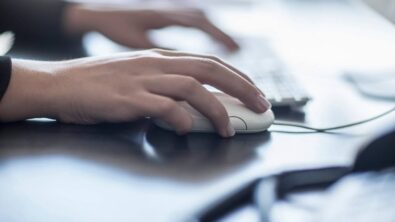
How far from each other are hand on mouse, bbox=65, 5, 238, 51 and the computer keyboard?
48mm

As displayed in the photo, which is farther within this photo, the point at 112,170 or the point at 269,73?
the point at 269,73

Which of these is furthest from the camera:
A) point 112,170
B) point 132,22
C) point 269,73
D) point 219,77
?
point 132,22

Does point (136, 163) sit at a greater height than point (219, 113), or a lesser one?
lesser

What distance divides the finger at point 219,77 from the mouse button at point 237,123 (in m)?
0.02

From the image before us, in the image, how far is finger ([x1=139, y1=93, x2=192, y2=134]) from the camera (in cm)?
64

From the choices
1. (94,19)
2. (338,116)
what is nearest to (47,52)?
(94,19)

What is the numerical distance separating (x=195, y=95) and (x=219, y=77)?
0.16ft

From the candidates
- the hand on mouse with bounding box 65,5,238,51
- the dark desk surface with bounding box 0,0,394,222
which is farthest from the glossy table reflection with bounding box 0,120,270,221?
the hand on mouse with bounding box 65,5,238,51

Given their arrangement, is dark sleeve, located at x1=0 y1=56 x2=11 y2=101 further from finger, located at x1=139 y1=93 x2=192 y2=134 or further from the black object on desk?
the black object on desk

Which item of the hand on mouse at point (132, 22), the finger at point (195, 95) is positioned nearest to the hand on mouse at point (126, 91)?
the finger at point (195, 95)

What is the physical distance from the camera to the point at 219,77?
69 centimetres

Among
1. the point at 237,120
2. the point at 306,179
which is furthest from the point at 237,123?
the point at 306,179

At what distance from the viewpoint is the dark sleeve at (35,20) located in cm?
99

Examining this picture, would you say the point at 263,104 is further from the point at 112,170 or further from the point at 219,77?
the point at 112,170
